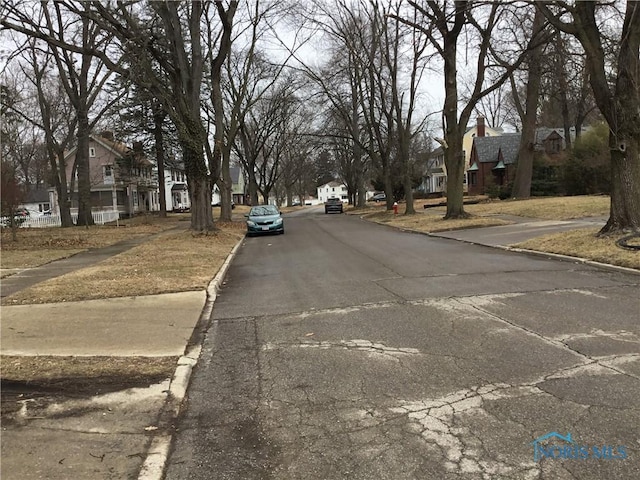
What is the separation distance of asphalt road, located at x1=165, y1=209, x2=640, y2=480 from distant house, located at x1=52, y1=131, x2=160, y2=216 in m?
43.6

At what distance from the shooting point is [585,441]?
3635 mm

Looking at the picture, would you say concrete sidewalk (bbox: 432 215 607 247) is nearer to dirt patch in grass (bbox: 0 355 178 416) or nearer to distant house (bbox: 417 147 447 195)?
dirt patch in grass (bbox: 0 355 178 416)

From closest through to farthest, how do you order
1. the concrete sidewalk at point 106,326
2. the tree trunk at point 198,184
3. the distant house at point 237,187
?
the concrete sidewalk at point 106,326
the tree trunk at point 198,184
the distant house at point 237,187

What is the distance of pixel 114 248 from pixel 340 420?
16841 mm

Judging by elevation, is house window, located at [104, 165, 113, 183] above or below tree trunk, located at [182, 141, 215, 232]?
above

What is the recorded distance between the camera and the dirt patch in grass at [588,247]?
10758 mm

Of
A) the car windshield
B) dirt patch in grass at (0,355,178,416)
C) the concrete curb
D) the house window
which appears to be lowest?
the concrete curb

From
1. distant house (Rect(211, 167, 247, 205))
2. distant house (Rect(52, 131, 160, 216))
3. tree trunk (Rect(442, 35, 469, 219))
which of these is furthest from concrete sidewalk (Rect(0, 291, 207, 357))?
distant house (Rect(211, 167, 247, 205))

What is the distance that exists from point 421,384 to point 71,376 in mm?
3340

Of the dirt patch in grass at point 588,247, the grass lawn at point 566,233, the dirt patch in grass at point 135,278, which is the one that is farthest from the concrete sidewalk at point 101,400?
the grass lawn at point 566,233

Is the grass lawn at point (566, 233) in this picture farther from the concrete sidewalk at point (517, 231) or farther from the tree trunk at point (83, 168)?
the tree trunk at point (83, 168)

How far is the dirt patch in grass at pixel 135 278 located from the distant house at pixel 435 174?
219 feet

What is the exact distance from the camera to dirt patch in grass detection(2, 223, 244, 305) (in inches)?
368

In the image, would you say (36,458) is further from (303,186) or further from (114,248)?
(303,186)
